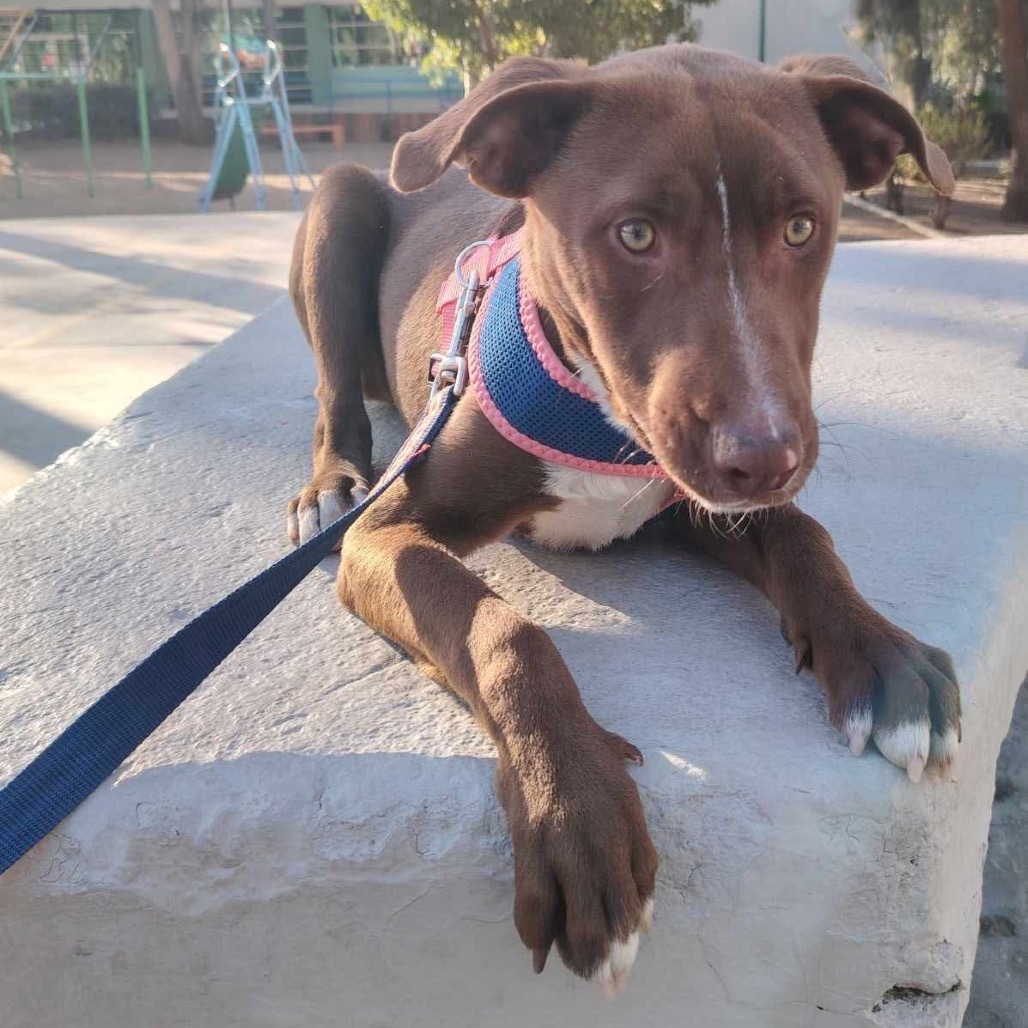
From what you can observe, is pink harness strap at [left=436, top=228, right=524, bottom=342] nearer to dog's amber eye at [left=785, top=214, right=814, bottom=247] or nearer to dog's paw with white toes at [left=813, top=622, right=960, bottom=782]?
dog's amber eye at [left=785, top=214, right=814, bottom=247]

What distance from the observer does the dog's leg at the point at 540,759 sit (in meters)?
1.49

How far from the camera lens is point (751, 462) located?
1.61 metres

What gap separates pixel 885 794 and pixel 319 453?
5.77 feet

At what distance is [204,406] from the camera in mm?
3719

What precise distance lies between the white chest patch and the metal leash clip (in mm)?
301

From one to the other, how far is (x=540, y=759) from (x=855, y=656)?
0.56 meters

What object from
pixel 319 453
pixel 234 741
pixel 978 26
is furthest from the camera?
pixel 978 26

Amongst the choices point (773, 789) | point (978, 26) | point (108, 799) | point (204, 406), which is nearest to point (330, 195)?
point (204, 406)

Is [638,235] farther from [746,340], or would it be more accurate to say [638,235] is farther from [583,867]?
[583,867]

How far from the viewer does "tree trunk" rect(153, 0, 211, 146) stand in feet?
79.7

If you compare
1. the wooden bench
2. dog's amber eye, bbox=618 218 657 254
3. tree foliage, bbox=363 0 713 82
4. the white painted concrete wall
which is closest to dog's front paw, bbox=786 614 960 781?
dog's amber eye, bbox=618 218 657 254

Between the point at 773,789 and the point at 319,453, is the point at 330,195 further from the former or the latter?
the point at 773,789

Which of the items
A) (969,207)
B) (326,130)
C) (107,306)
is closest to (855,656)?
(107,306)

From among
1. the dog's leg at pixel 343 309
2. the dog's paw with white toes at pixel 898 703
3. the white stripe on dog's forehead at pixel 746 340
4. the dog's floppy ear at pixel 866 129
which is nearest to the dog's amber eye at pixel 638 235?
the white stripe on dog's forehead at pixel 746 340
